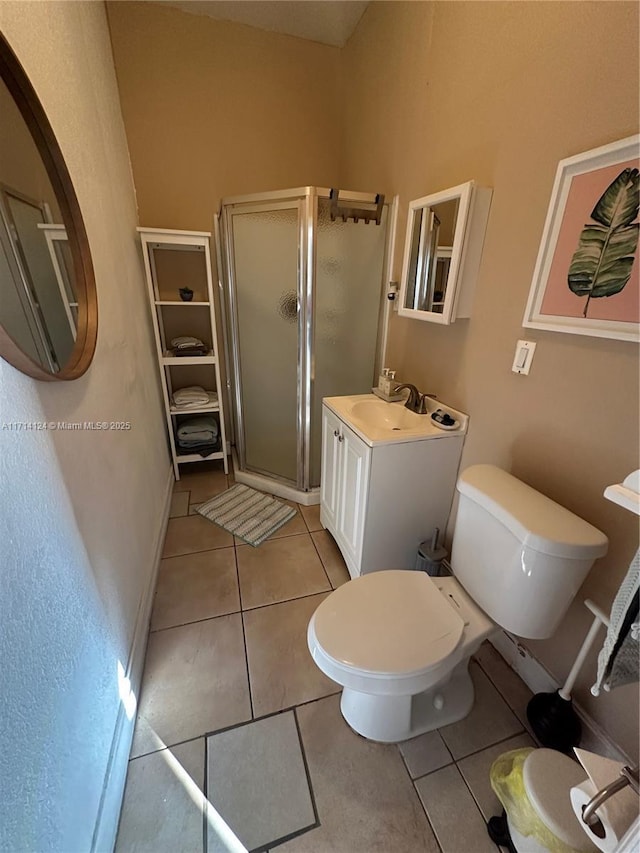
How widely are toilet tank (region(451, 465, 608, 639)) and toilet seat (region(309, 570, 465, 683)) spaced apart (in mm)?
152

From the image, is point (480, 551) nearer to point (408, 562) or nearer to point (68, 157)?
point (408, 562)

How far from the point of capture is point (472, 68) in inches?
48.1

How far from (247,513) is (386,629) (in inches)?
52.6

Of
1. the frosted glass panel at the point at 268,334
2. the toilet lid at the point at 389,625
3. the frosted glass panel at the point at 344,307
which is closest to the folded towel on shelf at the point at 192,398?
the frosted glass panel at the point at 268,334

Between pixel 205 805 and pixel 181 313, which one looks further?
pixel 181 313

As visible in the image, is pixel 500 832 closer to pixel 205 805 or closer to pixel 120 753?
pixel 205 805

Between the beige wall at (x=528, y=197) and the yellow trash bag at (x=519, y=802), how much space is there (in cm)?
36

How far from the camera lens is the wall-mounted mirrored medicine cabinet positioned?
48.4 inches

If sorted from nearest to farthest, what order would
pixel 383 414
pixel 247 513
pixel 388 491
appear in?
1. pixel 388 491
2. pixel 383 414
3. pixel 247 513

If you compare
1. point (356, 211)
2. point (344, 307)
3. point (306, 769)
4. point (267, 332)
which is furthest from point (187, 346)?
point (306, 769)

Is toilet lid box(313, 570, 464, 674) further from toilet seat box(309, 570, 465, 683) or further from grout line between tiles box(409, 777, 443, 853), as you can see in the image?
grout line between tiles box(409, 777, 443, 853)

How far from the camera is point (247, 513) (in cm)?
216

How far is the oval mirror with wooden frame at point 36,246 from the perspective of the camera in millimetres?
691

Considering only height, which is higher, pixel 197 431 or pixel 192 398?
pixel 192 398
